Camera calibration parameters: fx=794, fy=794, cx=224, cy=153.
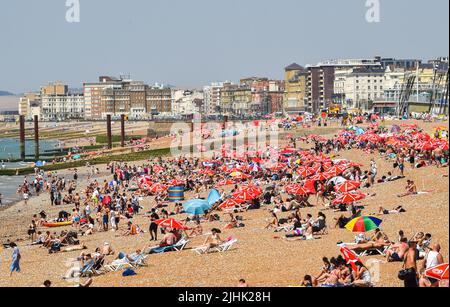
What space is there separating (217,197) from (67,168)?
101 feet

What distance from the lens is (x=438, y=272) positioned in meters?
9.66

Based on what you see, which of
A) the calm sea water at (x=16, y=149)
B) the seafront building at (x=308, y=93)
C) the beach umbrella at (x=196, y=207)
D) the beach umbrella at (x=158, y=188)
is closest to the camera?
the beach umbrella at (x=196, y=207)

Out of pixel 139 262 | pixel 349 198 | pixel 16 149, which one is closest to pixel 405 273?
pixel 139 262

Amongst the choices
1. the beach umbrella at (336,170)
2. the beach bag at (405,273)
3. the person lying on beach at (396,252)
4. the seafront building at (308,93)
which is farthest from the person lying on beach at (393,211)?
the seafront building at (308,93)

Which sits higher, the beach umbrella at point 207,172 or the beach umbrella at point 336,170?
the beach umbrella at point 336,170

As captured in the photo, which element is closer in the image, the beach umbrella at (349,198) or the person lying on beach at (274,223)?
the person lying on beach at (274,223)

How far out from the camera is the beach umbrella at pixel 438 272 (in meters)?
9.54

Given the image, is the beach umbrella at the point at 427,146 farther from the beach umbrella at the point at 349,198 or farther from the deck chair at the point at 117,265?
the deck chair at the point at 117,265

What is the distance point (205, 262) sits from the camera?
47.5ft

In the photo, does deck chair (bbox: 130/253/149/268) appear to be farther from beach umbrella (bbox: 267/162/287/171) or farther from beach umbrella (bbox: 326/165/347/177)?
beach umbrella (bbox: 267/162/287/171)

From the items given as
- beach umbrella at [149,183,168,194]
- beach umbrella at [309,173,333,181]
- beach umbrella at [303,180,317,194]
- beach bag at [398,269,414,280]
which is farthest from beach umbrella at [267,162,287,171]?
beach bag at [398,269,414,280]

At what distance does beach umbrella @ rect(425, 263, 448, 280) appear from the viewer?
376 inches

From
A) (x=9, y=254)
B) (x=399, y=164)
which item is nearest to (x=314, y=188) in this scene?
(x=399, y=164)

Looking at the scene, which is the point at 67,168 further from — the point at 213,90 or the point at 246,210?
the point at 213,90
